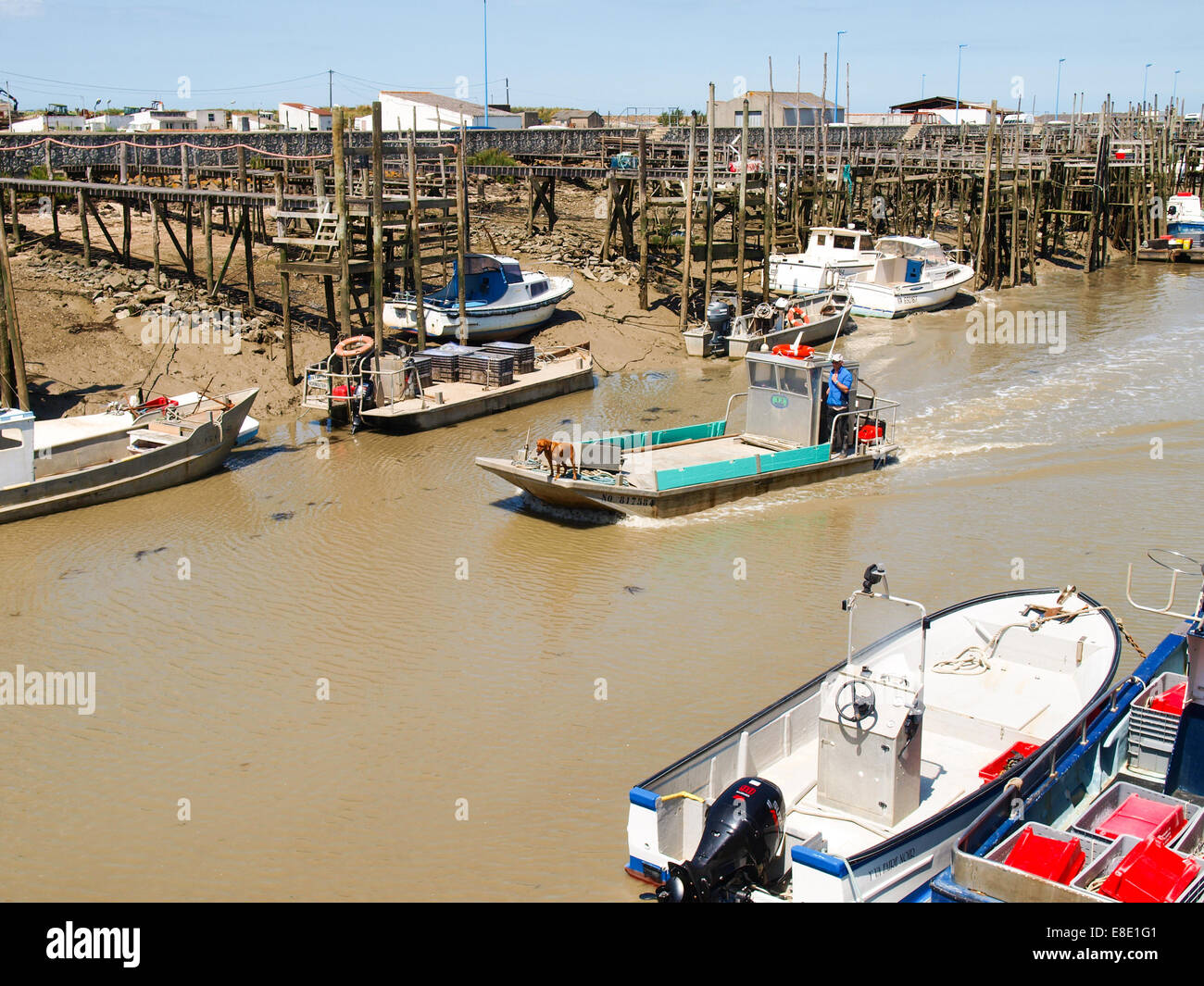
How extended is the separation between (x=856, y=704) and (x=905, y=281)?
91.8 ft

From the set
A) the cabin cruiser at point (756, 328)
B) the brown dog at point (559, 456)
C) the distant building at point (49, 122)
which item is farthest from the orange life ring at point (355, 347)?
the distant building at point (49, 122)

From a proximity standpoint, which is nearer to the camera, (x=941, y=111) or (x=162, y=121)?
(x=162, y=121)

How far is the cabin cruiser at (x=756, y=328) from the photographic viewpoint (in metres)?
26.6

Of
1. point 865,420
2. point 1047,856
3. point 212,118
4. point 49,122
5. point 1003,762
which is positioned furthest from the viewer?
point 212,118

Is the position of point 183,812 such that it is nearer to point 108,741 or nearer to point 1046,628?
point 108,741

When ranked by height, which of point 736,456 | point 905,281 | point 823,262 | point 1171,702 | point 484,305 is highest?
point 823,262

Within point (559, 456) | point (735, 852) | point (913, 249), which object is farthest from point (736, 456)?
point (913, 249)

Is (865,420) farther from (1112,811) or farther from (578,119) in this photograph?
(578,119)

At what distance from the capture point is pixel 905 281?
111 ft

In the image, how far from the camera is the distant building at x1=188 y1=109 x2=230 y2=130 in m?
59.1

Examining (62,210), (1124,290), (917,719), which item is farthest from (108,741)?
(1124,290)

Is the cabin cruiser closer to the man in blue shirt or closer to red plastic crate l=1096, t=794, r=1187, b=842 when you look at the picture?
the man in blue shirt

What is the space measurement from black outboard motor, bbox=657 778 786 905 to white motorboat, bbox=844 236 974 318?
84.7ft

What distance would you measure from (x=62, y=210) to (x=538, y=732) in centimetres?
2766
